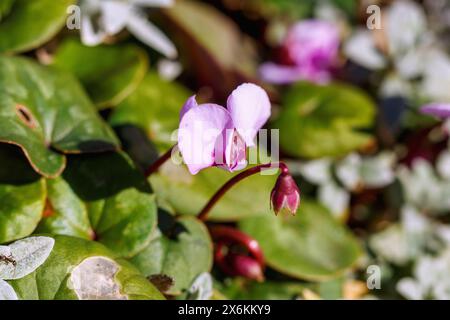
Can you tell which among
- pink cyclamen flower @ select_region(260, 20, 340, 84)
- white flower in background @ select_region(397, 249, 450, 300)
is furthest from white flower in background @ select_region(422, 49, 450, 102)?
white flower in background @ select_region(397, 249, 450, 300)

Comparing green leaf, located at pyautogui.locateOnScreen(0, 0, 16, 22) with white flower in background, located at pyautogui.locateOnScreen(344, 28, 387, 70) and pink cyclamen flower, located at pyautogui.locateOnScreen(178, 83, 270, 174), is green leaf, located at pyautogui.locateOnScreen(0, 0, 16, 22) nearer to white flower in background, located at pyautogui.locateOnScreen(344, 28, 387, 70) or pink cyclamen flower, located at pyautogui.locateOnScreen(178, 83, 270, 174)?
pink cyclamen flower, located at pyautogui.locateOnScreen(178, 83, 270, 174)

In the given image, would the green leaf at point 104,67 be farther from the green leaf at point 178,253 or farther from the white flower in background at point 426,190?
the white flower in background at point 426,190

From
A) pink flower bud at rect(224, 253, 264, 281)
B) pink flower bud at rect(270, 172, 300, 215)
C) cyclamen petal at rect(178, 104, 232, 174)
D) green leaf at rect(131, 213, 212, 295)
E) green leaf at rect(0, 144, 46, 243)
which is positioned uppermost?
cyclamen petal at rect(178, 104, 232, 174)

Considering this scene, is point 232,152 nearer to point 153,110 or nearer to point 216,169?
point 216,169

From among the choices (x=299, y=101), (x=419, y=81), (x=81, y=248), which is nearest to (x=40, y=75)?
(x=81, y=248)

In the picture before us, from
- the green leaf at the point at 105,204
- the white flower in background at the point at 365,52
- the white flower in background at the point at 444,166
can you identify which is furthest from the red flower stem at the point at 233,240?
the white flower in background at the point at 365,52

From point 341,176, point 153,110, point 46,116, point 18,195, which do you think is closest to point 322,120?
point 341,176
